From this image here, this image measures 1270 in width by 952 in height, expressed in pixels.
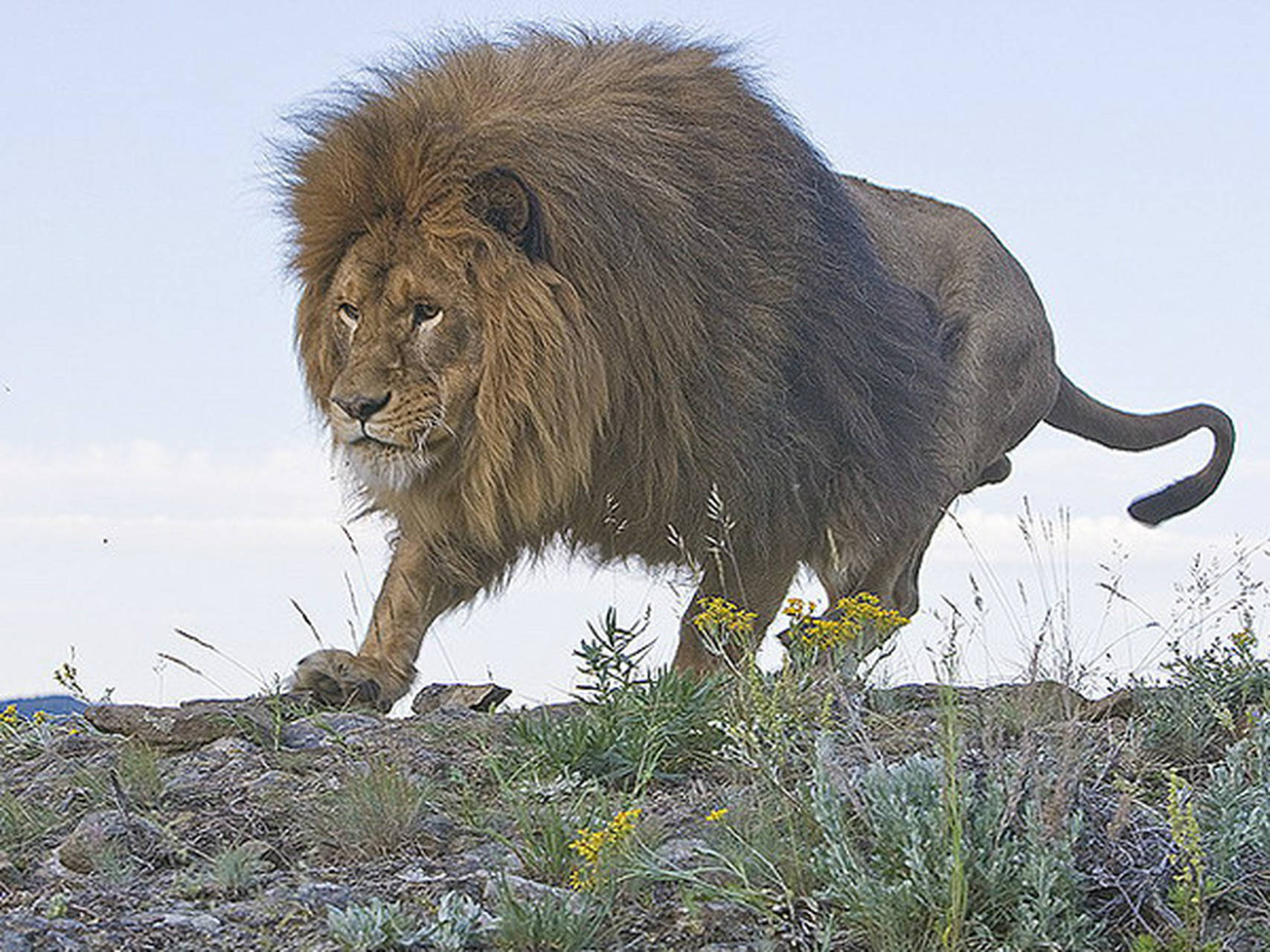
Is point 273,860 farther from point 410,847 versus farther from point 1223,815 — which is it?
point 1223,815

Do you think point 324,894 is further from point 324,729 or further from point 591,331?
point 591,331

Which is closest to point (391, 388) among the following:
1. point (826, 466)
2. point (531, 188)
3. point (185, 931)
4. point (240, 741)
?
point (531, 188)

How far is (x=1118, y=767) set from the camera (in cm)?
430

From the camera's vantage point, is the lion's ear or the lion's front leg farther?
the lion's front leg

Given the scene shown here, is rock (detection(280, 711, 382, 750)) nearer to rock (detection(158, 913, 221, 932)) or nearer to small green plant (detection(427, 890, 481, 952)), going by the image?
rock (detection(158, 913, 221, 932))

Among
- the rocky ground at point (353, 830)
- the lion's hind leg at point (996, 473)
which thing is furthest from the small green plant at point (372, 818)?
the lion's hind leg at point (996, 473)

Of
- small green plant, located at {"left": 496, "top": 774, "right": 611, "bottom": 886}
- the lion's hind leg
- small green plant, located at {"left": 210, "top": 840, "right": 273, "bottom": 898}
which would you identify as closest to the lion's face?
small green plant, located at {"left": 496, "top": 774, "right": 611, "bottom": 886}

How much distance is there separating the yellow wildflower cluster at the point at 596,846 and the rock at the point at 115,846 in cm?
96

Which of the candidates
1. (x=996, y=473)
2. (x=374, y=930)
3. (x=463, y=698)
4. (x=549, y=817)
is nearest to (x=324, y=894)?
(x=374, y=930)

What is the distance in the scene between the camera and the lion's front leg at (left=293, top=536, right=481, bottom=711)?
236 inches

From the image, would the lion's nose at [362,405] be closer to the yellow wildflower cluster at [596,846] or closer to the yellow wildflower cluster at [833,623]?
the yellow wildflower cluster at [833,623]

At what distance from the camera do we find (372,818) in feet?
13.1

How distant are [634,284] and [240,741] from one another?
1.90 meters

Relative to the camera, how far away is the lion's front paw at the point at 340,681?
5.84 meters
